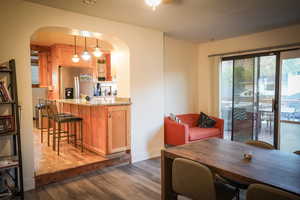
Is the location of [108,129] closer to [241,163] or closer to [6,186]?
[6,186]

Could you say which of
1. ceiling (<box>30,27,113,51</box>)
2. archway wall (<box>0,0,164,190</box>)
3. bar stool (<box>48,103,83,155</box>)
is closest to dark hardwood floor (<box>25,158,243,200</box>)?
archway wall (<box>0,0,164,190</box>)

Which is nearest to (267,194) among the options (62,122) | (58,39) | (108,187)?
(108,187)

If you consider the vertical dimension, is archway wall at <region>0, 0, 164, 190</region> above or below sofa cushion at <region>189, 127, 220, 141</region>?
above

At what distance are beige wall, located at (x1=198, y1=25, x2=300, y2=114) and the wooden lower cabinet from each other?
243 centimetres

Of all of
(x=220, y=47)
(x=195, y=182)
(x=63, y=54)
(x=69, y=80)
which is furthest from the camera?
(x=69, y=80)

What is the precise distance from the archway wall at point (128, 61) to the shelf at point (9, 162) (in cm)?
25

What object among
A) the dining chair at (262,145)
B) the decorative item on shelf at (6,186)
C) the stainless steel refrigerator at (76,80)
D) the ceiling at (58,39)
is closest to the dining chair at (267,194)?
the dining chair at (262,145)

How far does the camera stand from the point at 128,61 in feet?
12.1

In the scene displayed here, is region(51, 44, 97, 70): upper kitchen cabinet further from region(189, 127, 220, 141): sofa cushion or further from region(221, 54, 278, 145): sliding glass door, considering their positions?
region(221, 54, 278, 145): sliding glass door

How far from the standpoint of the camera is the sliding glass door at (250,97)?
13.9 feet

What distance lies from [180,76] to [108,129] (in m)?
2.39

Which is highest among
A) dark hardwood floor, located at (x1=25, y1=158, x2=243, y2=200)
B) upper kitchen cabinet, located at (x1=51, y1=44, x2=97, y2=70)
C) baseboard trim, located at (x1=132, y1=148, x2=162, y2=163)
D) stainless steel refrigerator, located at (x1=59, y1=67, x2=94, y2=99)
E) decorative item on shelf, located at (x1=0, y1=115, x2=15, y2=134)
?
upper kitchen cabinet, located at (x1=51, y1=44, x2=97, y2=70)

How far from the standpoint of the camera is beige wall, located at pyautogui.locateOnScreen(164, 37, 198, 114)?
4.74 metres

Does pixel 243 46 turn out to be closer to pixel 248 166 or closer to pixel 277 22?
pixel 277 22
